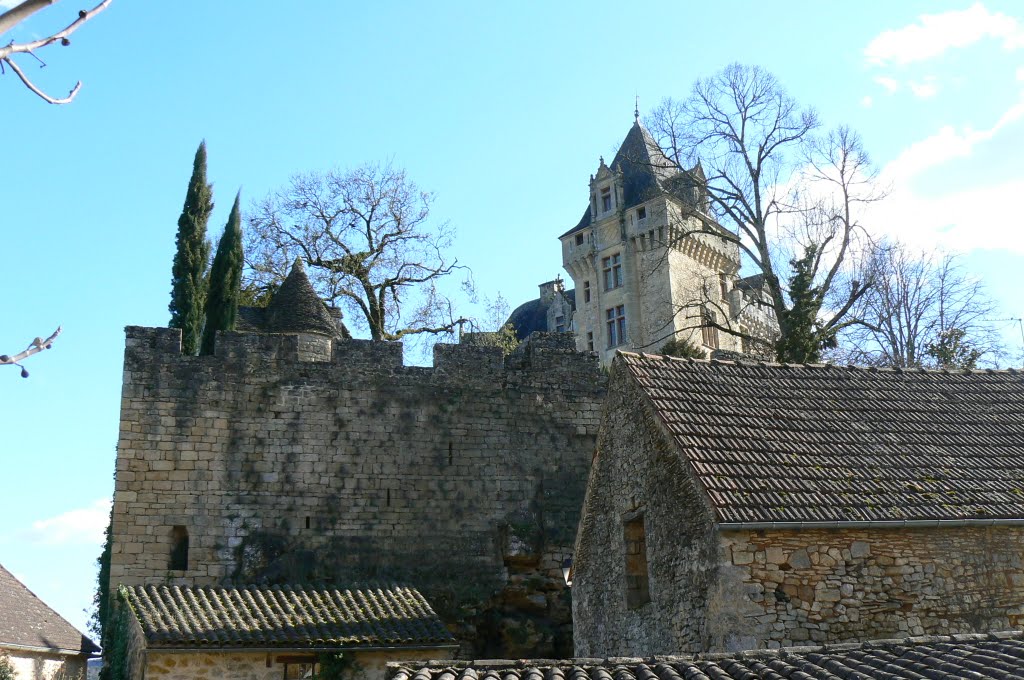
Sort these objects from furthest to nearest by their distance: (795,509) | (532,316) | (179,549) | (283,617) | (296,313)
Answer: (532,316)
(296,313)
(179,549)
(283,617)
(795,509)

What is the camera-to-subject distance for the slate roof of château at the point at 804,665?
285 inches

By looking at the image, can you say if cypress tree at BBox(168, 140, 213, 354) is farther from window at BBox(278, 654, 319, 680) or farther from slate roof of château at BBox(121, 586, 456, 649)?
window at BBox(278, 654, 319, 680)

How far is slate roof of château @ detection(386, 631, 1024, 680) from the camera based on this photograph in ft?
23.7

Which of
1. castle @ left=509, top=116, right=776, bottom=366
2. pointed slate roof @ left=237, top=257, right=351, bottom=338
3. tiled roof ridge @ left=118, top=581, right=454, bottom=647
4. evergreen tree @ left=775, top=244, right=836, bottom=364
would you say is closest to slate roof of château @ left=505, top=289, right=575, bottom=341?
castle @ left=509, top=116, right=776, bottom=366

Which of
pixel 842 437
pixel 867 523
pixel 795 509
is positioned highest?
pixel 842 437

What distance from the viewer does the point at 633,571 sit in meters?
11.8

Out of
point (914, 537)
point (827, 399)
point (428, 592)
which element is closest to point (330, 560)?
point (428, 592)

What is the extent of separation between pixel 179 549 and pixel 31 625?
5.98 metres

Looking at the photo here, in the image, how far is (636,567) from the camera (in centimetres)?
1176

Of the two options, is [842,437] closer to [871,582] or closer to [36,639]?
[871,582]

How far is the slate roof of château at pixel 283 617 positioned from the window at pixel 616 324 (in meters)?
25.5

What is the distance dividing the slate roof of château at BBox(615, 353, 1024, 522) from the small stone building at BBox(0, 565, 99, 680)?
1314 cm

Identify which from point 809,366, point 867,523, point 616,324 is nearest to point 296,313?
point 809,366

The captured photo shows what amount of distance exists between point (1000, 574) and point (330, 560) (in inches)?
396
